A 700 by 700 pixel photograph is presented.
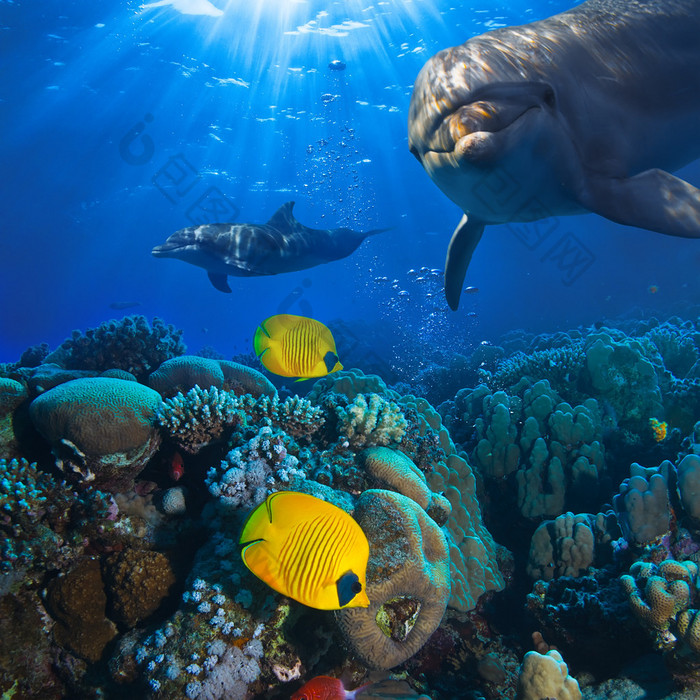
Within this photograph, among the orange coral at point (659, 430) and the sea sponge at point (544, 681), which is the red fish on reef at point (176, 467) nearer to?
the sea sponge at point (544, 681)

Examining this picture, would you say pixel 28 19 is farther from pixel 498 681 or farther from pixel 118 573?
pixel 498 681

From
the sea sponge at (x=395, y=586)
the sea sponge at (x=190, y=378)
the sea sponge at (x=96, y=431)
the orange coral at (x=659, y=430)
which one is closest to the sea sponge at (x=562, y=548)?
the sea sponge at (x=395, y=586)

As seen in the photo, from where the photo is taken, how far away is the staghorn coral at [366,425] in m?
4.12

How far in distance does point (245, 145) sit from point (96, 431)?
33.2 m

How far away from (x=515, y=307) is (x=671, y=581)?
60.0m

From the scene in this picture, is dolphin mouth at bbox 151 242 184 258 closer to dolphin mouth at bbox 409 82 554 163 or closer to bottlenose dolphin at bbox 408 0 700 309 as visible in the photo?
bottlenose dolphin at bbox 408 0 700 309

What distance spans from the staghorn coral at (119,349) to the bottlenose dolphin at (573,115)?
6.01 m

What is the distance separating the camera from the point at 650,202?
267 cm

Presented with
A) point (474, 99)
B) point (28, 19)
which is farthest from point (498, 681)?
point (28, 19)

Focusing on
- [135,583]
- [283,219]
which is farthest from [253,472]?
[283,219]

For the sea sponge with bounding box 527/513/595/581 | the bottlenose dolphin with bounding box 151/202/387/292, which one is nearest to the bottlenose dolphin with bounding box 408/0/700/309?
the sea sponge with bounding box 527/513/595/581

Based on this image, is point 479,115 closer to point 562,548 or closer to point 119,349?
point 562,548

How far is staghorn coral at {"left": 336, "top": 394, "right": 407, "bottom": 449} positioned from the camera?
4.12 meters

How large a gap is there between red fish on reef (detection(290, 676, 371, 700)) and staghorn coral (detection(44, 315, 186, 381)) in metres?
5.63
